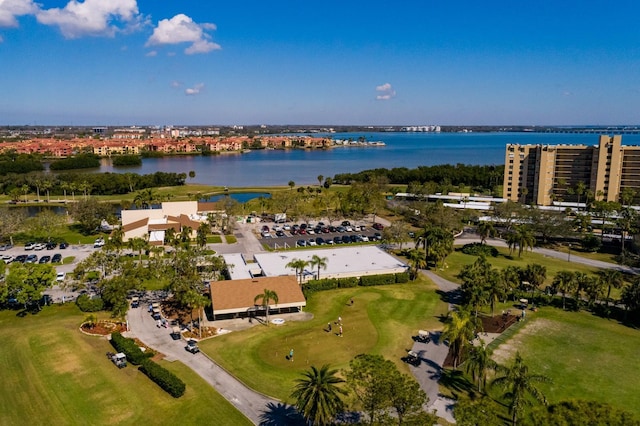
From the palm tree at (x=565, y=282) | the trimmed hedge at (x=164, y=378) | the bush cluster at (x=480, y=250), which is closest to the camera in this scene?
the trimmed hedge at (x=164, y=378)

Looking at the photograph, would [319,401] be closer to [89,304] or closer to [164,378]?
[164,378]

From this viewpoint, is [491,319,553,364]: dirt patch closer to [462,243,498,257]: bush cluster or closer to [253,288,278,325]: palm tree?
[253,288,278,325]: palm tree

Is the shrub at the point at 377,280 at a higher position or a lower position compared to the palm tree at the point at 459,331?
lower

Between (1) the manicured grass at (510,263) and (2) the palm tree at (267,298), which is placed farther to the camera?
(1) the manicured grass at (510,263)

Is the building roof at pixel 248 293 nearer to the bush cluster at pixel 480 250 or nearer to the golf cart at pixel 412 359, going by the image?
the golf cart at pixel 412 359

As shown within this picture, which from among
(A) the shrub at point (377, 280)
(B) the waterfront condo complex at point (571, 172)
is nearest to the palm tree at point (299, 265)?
(A) the shrub at point (377, 280)

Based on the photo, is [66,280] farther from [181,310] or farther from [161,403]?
[161,403]

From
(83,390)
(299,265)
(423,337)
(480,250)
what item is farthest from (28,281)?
(480,250)
